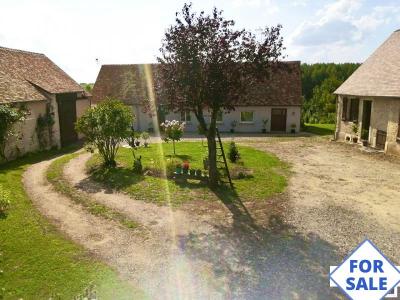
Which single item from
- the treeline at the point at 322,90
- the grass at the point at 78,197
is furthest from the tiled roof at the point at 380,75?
the grass at the point at 78,197

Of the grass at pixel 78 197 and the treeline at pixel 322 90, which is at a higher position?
the treeline at pixel 322 90

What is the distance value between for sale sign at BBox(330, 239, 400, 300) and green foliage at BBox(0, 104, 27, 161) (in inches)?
660

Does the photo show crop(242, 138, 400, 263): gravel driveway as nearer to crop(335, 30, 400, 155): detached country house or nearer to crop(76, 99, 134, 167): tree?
crop(335, 30, 400, 155): detached country house

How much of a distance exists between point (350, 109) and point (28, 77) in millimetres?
24346

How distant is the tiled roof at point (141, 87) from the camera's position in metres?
31.2

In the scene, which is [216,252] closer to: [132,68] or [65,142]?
[65,142]

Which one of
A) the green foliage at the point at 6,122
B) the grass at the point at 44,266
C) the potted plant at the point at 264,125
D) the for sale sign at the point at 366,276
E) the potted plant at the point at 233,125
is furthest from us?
the potted plant at the point at 233,125

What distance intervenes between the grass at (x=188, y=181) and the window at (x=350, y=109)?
932cm

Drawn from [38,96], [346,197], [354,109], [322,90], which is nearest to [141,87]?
[38,96]

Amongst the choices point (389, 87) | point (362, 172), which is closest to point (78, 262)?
point (362, 172)

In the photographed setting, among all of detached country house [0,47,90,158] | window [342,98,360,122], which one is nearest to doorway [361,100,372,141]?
window [342,98,360,122]

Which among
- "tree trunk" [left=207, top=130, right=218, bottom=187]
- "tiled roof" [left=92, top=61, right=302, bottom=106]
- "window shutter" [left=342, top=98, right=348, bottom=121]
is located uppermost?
"tiled roof" [left=92, top=61, right=302, bottom=106]

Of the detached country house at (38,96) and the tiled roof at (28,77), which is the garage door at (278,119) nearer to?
the detached country house at (38,96)

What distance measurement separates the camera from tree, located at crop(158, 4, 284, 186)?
449 inches
